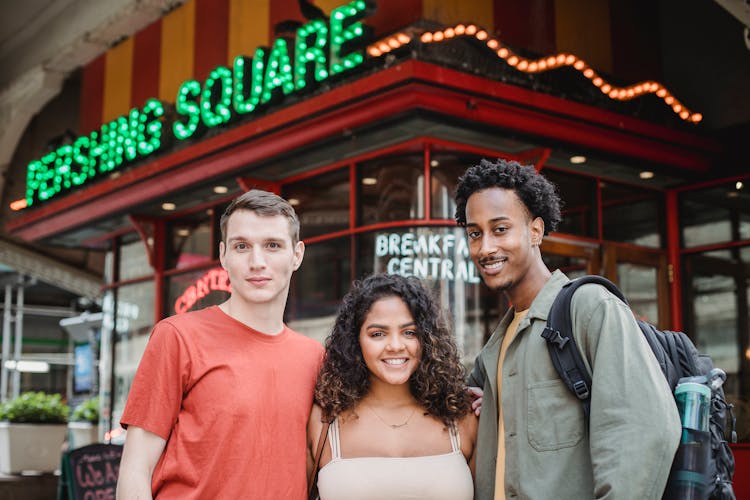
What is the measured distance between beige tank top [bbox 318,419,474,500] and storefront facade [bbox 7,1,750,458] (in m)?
4.13

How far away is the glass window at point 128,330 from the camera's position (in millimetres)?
11906

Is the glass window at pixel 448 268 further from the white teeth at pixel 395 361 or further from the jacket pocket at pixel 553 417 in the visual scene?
the jacket pocket at pixel 553 417

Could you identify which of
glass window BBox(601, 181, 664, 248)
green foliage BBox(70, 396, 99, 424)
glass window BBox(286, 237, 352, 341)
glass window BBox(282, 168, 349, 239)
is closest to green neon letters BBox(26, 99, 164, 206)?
glass window BBox(282, 168, 349, 239)

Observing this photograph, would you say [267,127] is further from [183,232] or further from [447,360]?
[447,360]

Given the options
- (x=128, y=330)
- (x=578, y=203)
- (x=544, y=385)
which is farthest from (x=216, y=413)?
(x=128, y=330)

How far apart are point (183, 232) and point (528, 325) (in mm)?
8811

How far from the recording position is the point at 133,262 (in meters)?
→ 12.3

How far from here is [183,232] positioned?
11336 millimetres

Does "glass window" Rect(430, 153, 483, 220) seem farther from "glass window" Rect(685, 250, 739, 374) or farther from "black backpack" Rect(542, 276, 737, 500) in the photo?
"black backpack" Rect(542, 276, 737, 500)

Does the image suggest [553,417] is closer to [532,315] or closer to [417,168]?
[532,315]

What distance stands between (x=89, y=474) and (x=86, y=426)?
567 centimetres

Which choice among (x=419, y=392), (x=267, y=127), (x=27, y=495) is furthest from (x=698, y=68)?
(x=27, y=495)

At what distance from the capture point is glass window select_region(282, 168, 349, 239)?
8.73 meters

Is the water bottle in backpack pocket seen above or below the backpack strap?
below
